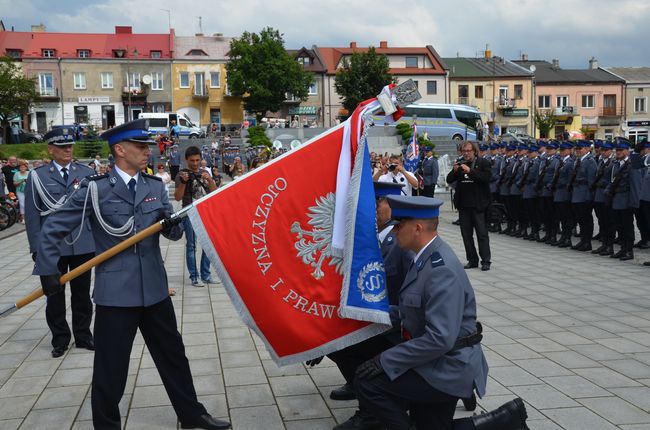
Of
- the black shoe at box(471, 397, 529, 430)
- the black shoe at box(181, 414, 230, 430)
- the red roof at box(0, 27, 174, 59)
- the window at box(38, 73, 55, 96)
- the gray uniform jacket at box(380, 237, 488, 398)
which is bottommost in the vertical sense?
the black shoe at box(181, 414, 230, 430)

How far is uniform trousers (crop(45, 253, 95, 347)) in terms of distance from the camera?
6.62 m

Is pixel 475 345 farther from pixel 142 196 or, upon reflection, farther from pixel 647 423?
pixel 142 196

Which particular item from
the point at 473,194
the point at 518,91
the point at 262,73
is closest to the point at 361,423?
the point at 473,194

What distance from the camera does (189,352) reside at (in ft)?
21.5

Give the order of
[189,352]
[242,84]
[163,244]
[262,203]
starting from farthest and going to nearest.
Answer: [242,84], [163,244], [189,352], [262,203]

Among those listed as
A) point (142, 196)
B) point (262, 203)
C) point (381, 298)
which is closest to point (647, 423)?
point (381, 298)

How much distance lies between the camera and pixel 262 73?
5725cm

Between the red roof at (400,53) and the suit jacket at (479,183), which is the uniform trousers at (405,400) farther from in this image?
the red roof at (400,53)

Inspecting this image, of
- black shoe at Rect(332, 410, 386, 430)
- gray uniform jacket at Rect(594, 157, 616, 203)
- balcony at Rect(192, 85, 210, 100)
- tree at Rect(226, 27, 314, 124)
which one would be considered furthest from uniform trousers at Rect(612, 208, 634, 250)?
balcony at Rect(192, 85, 210, 100)

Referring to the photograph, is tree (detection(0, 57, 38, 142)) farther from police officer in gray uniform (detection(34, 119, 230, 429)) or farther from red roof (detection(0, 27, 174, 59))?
police officer in gray uniform (detection(34, 119, 230, 429))

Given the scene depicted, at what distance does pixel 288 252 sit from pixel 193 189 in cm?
566

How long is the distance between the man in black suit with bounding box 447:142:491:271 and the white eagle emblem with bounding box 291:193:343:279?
23.2 feet

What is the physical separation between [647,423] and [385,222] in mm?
2315

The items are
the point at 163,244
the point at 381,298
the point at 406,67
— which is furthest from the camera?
the point at 406,67
